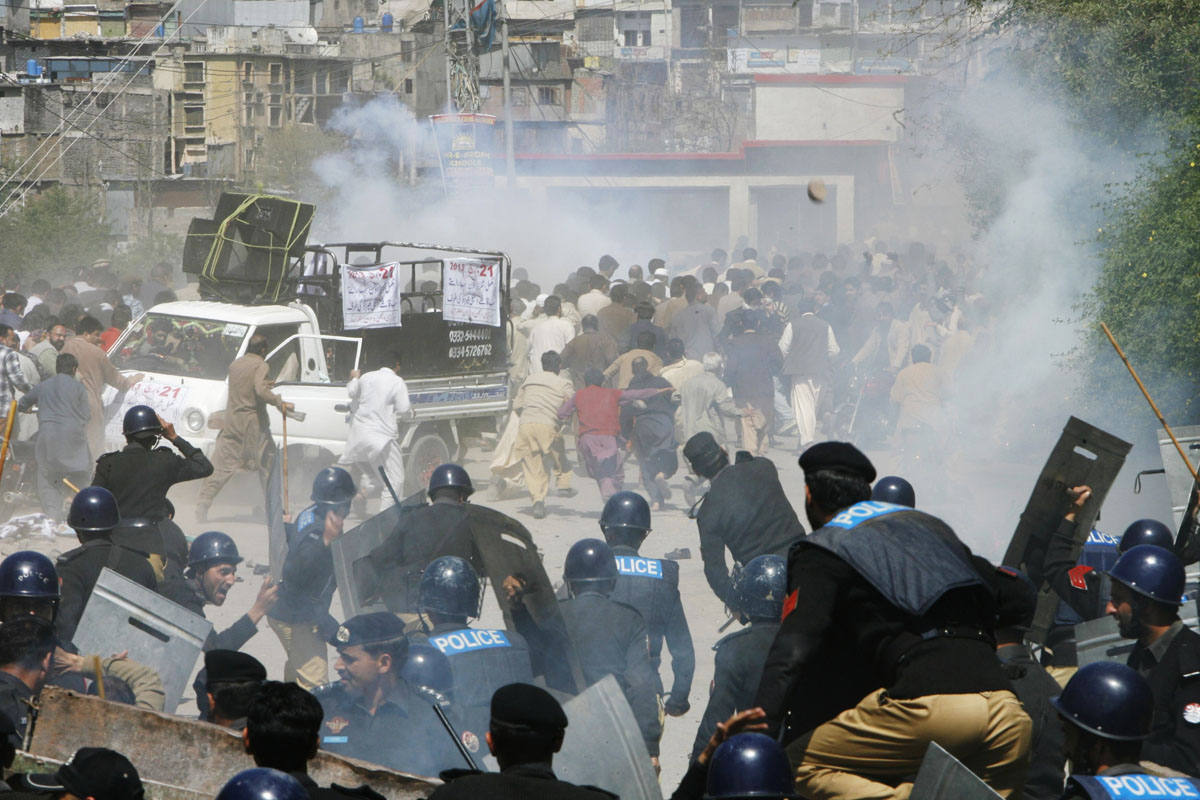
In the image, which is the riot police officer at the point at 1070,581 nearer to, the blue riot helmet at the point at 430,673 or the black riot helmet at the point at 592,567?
the black riot helmet at the point at 592,567

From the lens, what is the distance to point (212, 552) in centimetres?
591

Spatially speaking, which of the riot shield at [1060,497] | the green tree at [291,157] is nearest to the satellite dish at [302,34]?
the green tree at [291,157]

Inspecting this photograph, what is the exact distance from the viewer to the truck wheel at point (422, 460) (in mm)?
12312

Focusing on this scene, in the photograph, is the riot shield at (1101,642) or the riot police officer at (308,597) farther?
the riot police officer at (308,597)

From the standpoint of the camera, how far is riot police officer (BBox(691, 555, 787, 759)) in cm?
420

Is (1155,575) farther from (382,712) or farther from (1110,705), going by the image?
(382,712)

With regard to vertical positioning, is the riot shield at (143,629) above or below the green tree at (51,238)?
below

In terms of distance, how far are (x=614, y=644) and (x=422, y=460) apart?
25.2ft

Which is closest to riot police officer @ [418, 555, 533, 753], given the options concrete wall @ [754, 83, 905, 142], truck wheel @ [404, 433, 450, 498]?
truck wheel @ [404, 433, 450, 498]

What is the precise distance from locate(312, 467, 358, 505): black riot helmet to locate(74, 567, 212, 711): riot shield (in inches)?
73.6

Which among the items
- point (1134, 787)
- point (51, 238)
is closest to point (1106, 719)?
point (1134, 787)

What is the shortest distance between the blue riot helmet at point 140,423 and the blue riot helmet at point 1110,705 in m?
5.23

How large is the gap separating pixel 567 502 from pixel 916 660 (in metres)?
9.97

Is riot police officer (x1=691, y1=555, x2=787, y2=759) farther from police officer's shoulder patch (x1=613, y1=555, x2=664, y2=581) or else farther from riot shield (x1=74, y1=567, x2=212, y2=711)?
riot shield (x1=74, y1=567, x2=212, y2=711)
